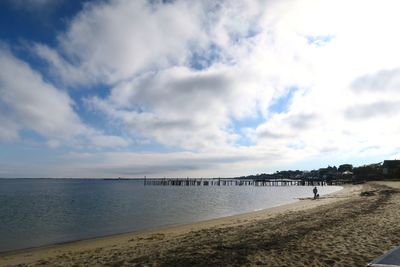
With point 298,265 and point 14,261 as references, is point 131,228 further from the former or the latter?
point 298,265

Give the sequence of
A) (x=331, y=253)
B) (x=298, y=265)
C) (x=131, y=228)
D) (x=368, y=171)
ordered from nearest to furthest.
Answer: (x=298, y=265)
(x=331, y=253)
(x=131, y=228)
(x=368, y=171)

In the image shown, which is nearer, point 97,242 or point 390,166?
point 97,242

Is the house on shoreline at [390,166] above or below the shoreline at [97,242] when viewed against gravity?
above

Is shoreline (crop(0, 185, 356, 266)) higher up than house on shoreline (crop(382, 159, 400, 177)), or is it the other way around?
house on shoreline (crop(382, 159, 400, 177))

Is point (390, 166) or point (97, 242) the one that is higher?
point (390, 166)

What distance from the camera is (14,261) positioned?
13.5 m

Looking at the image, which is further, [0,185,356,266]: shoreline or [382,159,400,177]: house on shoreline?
[382,159,400,177]: house on shoreline

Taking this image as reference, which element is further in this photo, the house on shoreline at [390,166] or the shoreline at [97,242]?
the house on shoreline at [390,166]

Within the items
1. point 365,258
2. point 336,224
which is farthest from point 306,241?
point 336,224

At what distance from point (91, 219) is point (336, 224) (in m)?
20.7

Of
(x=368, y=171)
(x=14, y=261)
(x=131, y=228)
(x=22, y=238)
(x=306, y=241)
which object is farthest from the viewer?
(x=368, y=171)

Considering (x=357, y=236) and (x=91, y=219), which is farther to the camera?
(x=91, y=219)

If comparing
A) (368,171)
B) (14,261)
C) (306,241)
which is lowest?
(14,261)

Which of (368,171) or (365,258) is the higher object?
(368,171)
